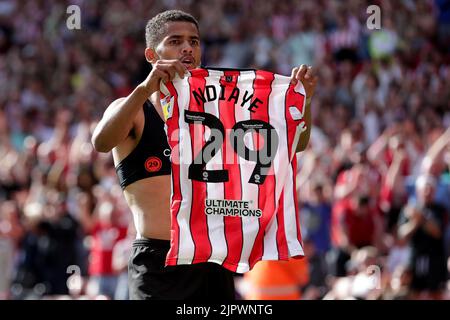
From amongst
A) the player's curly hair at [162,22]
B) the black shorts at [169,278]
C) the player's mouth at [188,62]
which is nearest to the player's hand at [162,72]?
the player's mouth at [188,62]

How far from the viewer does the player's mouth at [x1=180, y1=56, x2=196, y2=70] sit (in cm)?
528

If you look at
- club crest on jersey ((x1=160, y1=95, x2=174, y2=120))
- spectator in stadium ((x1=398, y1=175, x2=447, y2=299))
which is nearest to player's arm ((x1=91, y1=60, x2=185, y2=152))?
club crest on jersey ((x1=160, y1=95, x2=174, y2=120))

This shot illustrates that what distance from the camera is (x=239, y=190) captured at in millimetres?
5051

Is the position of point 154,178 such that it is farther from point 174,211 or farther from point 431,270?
point 431,270

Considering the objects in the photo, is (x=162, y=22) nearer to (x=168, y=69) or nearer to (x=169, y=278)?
(x=168, y=69)

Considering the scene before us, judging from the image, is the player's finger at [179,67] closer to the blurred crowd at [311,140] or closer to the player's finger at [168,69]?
the player's finger at [168,69]

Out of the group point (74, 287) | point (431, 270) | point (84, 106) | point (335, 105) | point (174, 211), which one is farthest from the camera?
point (84, 106)

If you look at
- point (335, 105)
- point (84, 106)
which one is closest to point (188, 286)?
point (335, 105)

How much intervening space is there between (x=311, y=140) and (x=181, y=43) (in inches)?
288

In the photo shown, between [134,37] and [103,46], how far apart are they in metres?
0.51

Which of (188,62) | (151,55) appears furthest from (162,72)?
(151,55)

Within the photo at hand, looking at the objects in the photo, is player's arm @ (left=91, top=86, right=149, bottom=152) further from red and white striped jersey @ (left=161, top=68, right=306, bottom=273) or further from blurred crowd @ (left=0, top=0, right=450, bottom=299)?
blurred crowd @ (left=0, top=0, right=450, bottom=299)

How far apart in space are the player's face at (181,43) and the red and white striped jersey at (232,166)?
221mm

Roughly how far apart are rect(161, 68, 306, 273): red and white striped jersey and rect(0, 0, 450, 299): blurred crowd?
3702 millimetres
